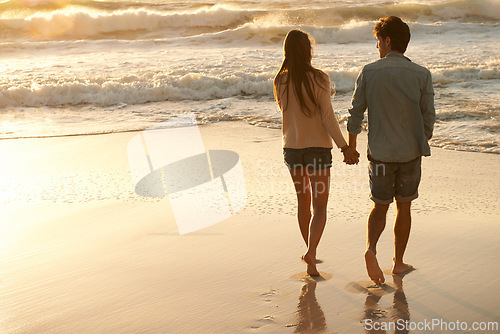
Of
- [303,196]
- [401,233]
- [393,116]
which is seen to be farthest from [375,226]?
[393,116]

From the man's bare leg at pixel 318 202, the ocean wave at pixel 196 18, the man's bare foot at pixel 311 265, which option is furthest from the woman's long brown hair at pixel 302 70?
the ocean wave at pixel 196 18

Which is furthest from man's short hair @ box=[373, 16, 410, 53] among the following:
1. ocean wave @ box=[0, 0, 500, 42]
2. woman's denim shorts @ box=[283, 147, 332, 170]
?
ocean wave @ box=[0, 0, 500, 42]

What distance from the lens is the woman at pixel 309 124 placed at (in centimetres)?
367

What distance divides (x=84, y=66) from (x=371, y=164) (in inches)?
568

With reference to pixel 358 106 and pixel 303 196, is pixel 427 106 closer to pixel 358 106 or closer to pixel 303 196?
pixel 358 106

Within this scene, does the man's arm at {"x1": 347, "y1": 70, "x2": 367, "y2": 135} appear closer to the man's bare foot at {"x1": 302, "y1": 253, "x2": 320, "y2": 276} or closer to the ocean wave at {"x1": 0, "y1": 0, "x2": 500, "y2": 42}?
the man's bare foot at {"x1": 302, "y1": 253, "x2": 320, "y2": 276}

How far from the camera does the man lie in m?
3.35

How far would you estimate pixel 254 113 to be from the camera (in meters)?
10.1

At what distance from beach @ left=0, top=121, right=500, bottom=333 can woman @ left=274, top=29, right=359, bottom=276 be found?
16.7 inches

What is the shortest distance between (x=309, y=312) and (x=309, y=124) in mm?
1166

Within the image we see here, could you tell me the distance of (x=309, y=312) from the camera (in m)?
3.22

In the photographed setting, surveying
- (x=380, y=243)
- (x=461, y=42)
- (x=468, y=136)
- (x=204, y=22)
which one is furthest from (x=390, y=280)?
(x=204, y=22)

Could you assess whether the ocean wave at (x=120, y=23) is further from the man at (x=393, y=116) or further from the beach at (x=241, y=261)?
the man at (x=393, y=116)

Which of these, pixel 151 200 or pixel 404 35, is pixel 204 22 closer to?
pixel 151 200
